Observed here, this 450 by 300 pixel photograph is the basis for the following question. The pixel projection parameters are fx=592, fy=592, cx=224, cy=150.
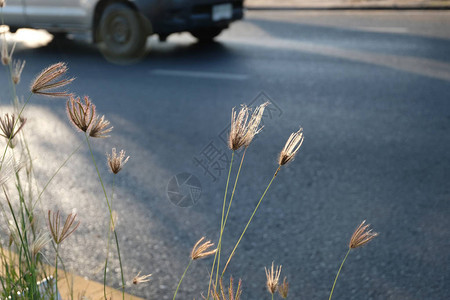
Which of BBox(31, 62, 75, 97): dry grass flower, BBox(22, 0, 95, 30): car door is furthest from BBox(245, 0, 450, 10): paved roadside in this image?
BBox(31, 62, 75, 97): dry grass flower

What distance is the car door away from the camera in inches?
305

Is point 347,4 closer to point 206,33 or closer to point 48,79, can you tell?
point 206,33

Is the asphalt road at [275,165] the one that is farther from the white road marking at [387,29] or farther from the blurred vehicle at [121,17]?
the white road marking at [387,29]

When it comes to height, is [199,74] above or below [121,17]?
below

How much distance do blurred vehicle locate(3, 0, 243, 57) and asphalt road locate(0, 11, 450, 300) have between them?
0.41m

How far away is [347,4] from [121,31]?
5354mm

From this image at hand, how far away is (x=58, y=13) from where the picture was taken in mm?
7844

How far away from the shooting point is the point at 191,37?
923 centimetres

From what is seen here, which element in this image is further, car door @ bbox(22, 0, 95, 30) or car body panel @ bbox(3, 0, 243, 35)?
car door @ bbox(22, 0, 95, 30)

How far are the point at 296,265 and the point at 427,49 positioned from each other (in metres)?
5.62

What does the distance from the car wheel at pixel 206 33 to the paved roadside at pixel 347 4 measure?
3527mm

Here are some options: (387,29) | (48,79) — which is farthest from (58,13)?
(48,79)

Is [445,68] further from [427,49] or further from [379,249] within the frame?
[379,249]

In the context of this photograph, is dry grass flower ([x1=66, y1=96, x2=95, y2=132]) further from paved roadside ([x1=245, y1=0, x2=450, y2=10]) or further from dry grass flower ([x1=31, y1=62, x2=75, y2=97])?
paved roadside ([x1=245, y1=0, x2=450, y2=10])
